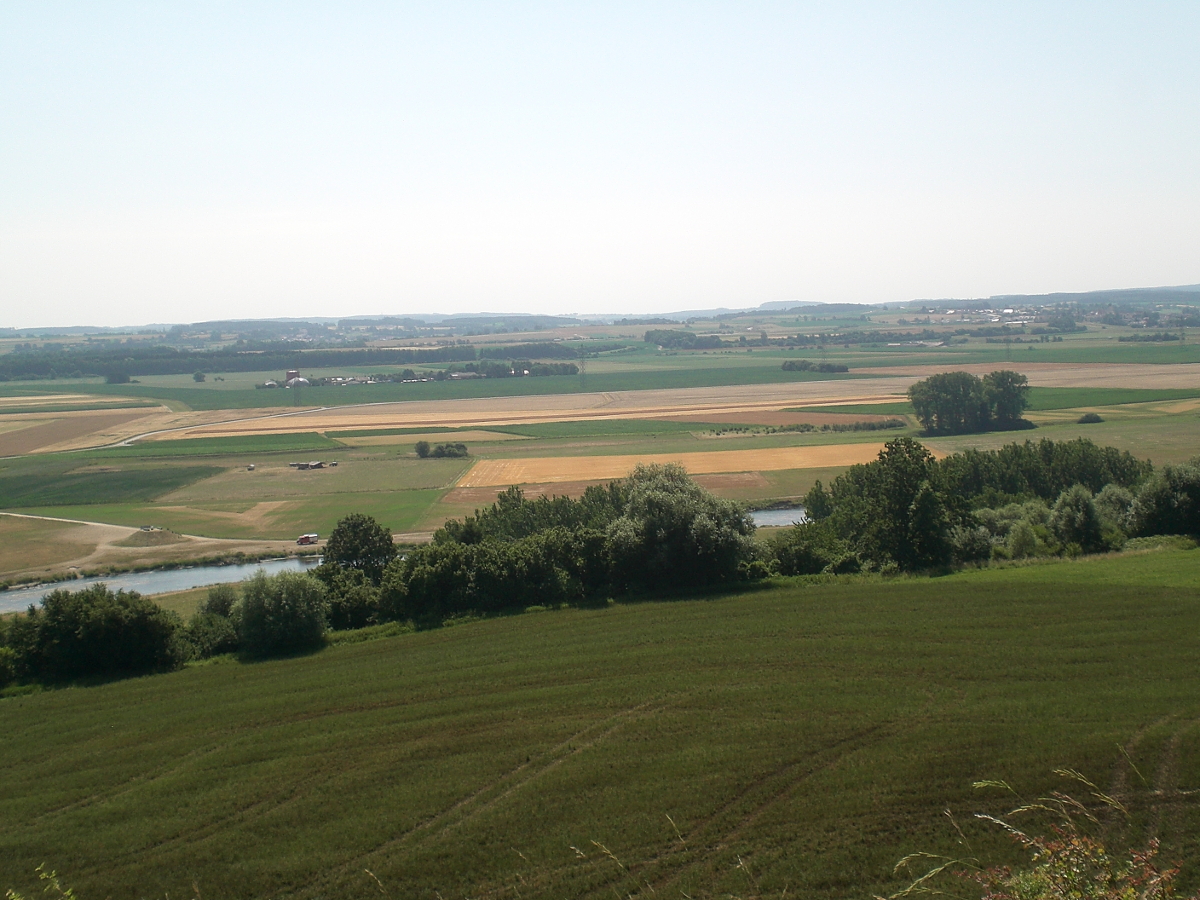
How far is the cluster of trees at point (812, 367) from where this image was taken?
150m

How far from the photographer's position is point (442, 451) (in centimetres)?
8444

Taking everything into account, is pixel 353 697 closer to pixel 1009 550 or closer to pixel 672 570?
pixel 672 570

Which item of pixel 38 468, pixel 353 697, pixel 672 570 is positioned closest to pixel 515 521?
Answer: pixel 672 570

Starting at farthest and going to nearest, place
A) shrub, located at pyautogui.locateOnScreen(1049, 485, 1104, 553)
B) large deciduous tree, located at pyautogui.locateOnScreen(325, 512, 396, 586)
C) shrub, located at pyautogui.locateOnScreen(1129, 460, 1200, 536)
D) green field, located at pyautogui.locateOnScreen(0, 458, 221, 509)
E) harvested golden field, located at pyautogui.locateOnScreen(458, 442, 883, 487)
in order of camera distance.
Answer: green field, located at pyautogui.locateOnScreen(0, 458, 221, 509) < harvested golden field, located at pyautogui.locateOnScreen(458, 442, 883, 487) < large deciduous tree, located at pyautogui.locateOnScreen(325, 512, 396, 586) < shrub, located at pyautogui.locateOnScreen(1049, 485, 1104, 553) < shrub, located at pyautogui.locateOnScreen(1129, 460, 1200, 536)

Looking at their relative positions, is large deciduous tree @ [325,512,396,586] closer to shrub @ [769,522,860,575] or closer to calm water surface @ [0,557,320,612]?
calm water surface @ [0,557,320,612]

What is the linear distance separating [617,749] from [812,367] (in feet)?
457

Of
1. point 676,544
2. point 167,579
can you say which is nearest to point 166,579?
point 167,579

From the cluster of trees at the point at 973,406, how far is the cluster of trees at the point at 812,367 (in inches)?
2279

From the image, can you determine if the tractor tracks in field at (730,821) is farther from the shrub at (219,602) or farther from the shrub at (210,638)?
the shrub at (219,602)

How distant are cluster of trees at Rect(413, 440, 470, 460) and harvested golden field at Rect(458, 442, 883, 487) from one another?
4818mm

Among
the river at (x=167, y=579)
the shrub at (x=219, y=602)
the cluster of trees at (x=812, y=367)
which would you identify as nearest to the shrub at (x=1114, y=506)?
the river at (x=167, y=579)

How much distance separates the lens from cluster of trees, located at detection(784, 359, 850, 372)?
A: 150 meters

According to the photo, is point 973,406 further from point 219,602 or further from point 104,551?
point 104,551

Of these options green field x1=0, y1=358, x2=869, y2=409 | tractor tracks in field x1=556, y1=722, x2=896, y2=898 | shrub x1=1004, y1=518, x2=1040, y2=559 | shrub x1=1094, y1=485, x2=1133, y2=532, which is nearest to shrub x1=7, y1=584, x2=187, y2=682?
tractor tracks in field x1=556, y1=722, x2=896, y2=898
